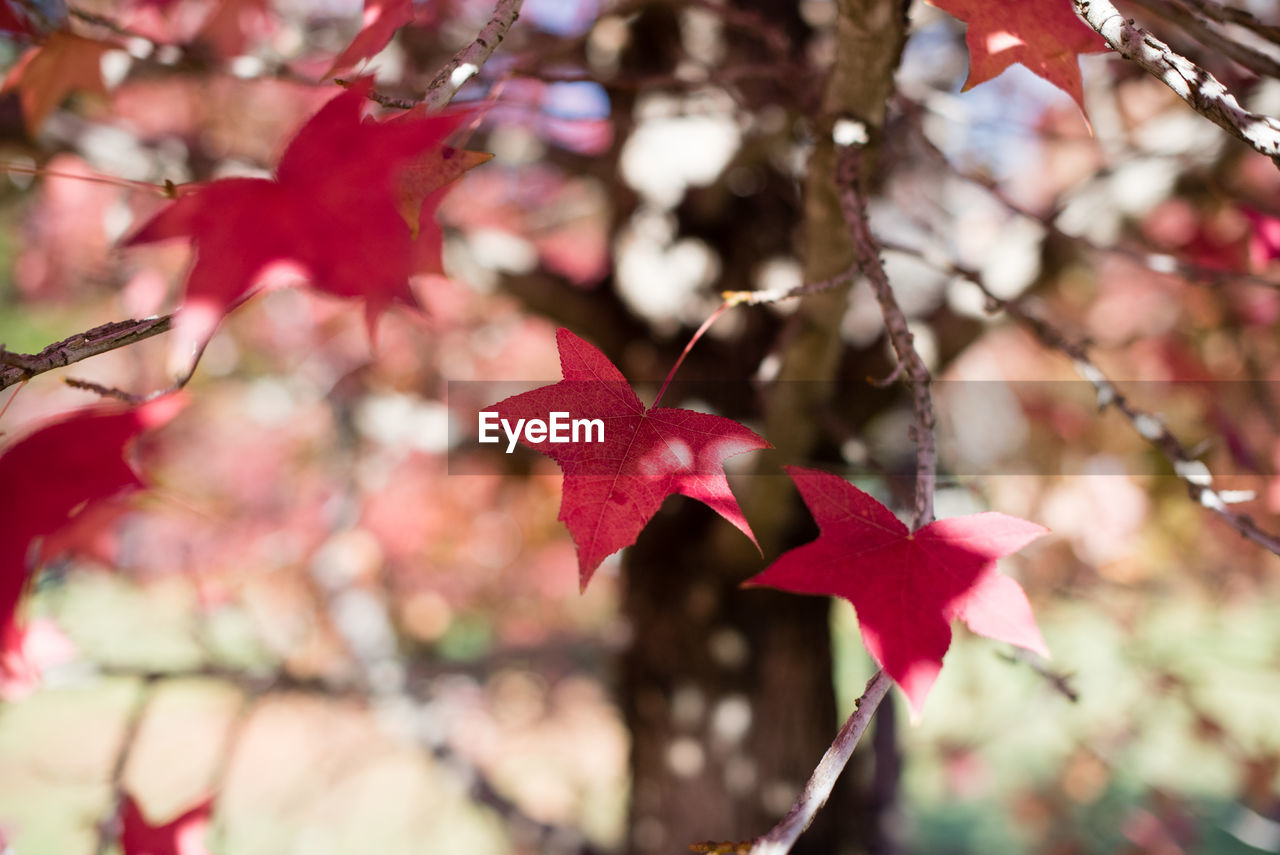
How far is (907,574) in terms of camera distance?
0.48 metres

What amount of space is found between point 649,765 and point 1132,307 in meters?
2.79

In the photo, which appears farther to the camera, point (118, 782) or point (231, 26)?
point (231, 26)

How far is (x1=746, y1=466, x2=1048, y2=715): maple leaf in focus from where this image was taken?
446 millimetres

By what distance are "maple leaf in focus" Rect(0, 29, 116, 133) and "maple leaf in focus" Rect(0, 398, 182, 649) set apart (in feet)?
1.53

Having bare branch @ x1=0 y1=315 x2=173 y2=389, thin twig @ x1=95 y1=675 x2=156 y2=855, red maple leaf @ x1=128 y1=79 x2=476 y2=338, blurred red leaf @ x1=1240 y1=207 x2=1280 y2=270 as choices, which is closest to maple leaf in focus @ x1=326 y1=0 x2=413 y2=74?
red maple leaf @ x1=128 y1=79 x2=476 y2=338

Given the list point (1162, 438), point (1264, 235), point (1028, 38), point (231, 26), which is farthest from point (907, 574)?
point (231, 26)

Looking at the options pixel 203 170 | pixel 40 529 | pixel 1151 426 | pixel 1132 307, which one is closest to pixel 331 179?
pixel 40 529

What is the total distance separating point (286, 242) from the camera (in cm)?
47

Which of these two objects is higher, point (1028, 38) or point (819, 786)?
point (1028, 38)

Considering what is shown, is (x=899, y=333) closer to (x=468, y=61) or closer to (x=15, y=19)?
(x=468, y=61)

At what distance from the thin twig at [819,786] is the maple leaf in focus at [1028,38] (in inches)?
16.8

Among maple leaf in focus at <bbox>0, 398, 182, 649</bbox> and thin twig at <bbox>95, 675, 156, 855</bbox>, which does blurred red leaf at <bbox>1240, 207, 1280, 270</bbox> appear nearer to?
maple leaf in focus at <bbox>0, 398, 182, 649</bbox>

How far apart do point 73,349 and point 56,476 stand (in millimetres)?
231

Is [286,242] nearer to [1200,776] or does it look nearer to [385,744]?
[385,744]
